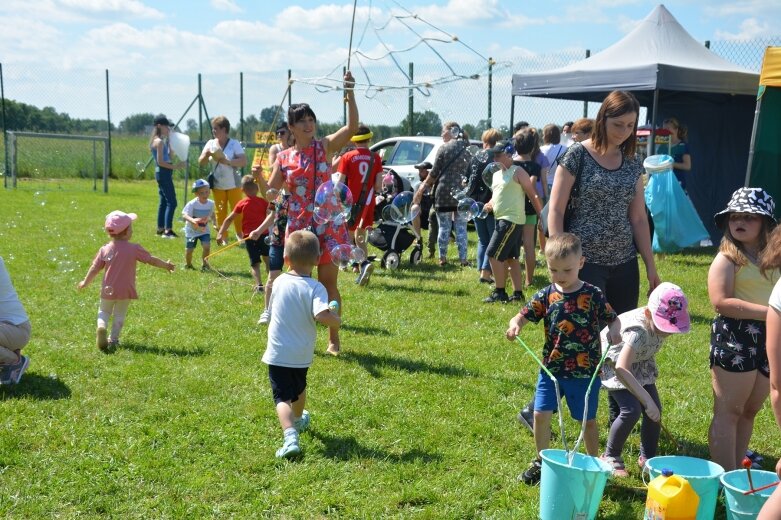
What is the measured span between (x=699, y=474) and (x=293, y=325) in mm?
2175

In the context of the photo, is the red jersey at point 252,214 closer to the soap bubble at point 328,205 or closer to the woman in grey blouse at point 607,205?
the soap bubble at point 328,205

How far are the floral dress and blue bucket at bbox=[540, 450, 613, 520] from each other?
9.62 feet

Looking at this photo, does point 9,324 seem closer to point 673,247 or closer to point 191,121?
point 673,247

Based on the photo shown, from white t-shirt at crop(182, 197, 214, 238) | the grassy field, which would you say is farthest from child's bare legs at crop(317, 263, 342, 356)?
the grassy field

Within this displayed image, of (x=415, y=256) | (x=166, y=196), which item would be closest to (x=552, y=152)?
(x=415, y=256)

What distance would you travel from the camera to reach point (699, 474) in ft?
12.4

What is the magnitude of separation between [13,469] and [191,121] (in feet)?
67.7

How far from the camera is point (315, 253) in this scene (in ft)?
15.0

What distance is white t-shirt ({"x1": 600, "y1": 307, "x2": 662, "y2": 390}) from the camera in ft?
13.0

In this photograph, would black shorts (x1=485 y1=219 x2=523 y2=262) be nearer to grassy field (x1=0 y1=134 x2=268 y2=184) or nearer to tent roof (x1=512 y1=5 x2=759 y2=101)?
tent roof (x1=512 y1=5 x2=759 y2=101)

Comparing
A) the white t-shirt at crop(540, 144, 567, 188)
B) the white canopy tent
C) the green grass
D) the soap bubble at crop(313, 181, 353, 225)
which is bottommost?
the green grass

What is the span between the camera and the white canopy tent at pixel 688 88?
38.3 ft

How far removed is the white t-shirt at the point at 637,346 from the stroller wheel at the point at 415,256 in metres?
6.58

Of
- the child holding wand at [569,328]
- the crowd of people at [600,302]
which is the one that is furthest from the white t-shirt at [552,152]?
the child holding wand at [569,328]
